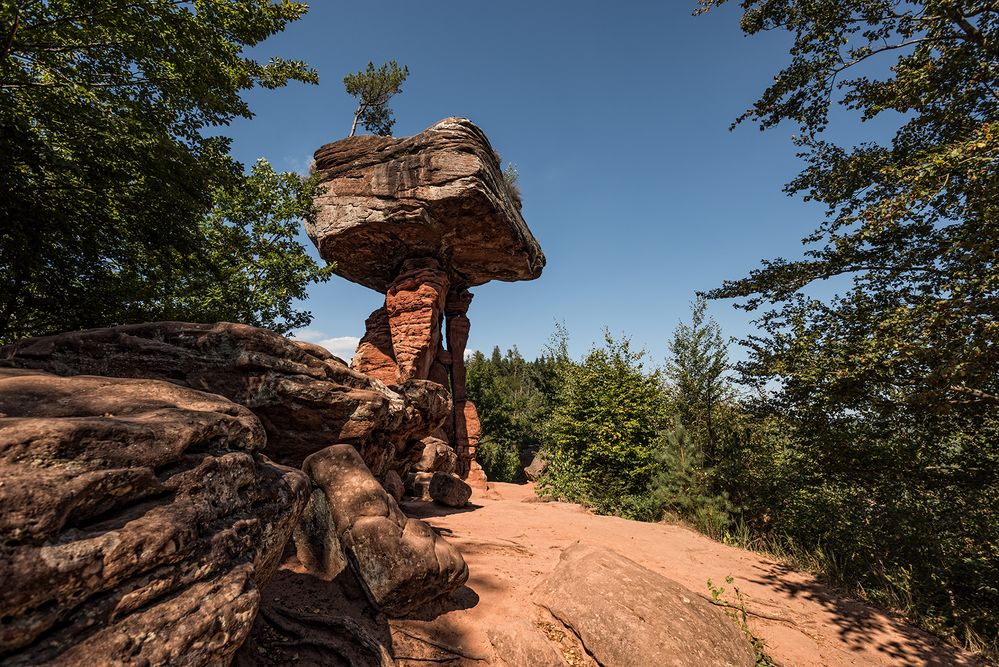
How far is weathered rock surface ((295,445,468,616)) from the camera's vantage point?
3.79m

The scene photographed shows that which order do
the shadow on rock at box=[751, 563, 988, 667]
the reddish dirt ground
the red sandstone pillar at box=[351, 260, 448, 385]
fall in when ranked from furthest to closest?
the red sandstone pillar at box=[351, 260, 448, 385]
the shadow on rock at box=[751, 563, 988, 667]
the reddish dirt ground

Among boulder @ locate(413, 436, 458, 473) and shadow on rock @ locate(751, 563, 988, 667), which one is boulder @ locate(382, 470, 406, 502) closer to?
boulder @ locate(413, 436, 458, 473)

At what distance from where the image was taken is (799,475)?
782cm

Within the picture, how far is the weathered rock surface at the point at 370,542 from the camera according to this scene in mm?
3795

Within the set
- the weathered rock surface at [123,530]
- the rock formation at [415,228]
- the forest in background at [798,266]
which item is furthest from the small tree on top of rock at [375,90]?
the weathered rock surface at [123,530]

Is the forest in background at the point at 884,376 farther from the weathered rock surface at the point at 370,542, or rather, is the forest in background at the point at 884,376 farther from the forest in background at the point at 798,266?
the weathered rock surface at the point at 370,542

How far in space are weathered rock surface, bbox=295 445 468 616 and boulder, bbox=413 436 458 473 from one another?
8.82m

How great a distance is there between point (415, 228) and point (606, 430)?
1157 centimetres

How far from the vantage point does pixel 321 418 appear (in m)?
6.52

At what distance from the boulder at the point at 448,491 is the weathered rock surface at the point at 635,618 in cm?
668

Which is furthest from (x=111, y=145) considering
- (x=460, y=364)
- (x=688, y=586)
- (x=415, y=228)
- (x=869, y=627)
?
(x=460, y=364)

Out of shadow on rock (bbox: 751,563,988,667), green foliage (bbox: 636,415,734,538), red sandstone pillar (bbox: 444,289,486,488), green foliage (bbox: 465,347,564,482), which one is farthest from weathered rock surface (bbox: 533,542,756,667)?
green foliage (bbox: 465,347,564,482)

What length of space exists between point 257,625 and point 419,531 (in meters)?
1.66

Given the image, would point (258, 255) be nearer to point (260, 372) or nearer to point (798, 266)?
point (260, 372)
